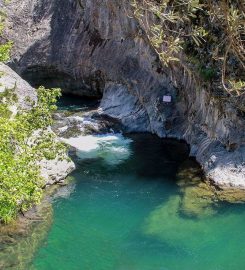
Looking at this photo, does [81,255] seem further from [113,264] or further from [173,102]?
[173,102]

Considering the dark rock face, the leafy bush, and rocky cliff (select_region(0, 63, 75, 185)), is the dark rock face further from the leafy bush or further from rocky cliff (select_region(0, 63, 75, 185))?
the leafy bush

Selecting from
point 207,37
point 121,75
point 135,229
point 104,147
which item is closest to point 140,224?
point 135,229

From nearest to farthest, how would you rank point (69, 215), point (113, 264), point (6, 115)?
point (113, 264) → point (6, 115) → point (69, 215)

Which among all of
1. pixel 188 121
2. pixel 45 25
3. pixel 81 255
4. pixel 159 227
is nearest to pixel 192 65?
pixel 188 121

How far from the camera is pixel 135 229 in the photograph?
56.4 feet

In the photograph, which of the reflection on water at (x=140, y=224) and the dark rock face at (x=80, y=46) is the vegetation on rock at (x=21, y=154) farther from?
the dark rock face at (x=80, y=46)

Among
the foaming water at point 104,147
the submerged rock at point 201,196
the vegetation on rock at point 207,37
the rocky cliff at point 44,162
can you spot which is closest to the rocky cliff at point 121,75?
the submerged rock at point 201,196

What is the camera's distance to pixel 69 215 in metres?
18.1

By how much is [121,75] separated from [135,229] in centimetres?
1346

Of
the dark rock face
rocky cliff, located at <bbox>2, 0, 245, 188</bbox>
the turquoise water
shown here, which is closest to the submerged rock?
the turquoise water

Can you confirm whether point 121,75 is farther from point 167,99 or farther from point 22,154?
point 22,154

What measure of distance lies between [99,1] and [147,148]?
10.4 meters

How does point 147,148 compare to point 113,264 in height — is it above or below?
above

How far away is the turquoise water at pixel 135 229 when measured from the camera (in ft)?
50.3
